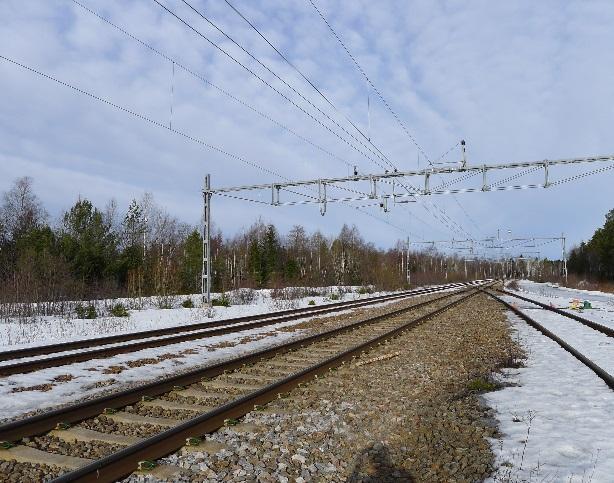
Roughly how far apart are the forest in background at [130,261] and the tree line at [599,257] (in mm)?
28465

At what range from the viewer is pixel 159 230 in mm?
73375

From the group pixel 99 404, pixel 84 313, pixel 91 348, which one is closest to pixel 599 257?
pixel 84 313

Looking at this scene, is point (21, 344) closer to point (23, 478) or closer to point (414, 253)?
point (23, 478)

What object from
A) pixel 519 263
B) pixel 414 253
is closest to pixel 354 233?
pixel 414 253

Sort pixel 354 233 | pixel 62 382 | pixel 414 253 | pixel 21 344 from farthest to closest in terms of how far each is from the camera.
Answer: pixel 414 253 < pixel 354 233 < pixel 21 344 < pixel 62 382

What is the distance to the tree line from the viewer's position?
268 ft

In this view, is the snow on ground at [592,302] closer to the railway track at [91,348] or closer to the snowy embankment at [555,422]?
the snowy embankment at [555,422]

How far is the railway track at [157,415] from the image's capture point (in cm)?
453

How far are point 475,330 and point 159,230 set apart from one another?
209 feet

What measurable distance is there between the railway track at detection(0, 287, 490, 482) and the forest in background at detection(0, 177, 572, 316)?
1763 centimetres

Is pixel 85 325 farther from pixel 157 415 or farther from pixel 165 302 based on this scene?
pixel 157 415

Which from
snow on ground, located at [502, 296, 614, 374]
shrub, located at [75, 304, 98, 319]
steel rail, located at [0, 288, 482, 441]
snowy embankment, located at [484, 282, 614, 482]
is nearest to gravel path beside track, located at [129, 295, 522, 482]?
snowy embankment, located at [484, 282, 614, 482]

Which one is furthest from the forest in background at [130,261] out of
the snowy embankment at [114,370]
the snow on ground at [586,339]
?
the snow on ground at [586,339]

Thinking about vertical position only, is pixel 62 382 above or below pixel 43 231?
below
